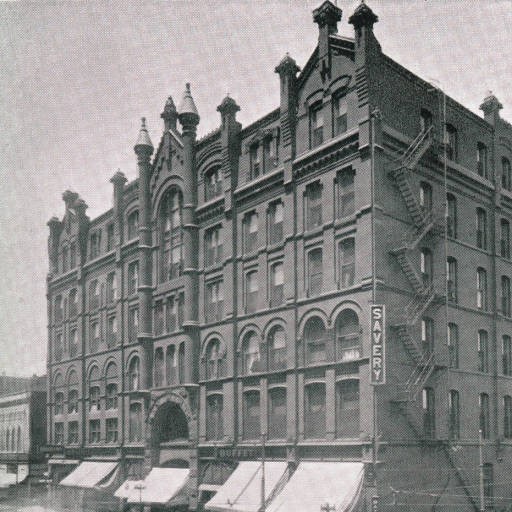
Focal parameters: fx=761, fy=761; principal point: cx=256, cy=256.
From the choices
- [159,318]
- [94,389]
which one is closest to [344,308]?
[159,318]

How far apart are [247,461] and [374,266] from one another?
13.0 meters

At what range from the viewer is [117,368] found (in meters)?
52.8

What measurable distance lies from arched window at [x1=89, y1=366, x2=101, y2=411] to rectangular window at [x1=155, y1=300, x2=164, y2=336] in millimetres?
9987

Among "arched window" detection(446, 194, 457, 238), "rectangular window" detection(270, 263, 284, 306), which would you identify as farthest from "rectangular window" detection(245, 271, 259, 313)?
"arched window" detection(446, 194, 457, 238)

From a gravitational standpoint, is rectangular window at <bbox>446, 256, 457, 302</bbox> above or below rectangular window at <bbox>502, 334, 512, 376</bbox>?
above

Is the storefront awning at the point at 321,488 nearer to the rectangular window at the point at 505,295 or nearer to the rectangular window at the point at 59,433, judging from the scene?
the rectangular window at the point at 505,295

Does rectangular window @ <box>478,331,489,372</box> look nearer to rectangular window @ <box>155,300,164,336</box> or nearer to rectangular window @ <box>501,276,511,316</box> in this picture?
rectangular window @ <box>501,276,511,316</box>

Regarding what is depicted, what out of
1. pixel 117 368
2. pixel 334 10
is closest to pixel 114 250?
pixel 117 368

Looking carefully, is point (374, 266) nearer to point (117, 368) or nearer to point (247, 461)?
point (247, 461)

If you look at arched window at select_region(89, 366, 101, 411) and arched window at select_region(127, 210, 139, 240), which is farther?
arched window at select_region(89, 366, 101, 411)

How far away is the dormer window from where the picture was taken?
41125 mm

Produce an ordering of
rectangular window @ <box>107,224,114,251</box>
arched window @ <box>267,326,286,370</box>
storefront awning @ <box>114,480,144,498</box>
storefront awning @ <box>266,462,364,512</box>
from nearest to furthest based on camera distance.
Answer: storefront awning @ <box>266,462,364,512</box>, arched window @ <box>267,326,286,370</box>, storefront awning @ <box>114,480,144,498</box>, rectangular window @ <box>107,224,114,251</box>

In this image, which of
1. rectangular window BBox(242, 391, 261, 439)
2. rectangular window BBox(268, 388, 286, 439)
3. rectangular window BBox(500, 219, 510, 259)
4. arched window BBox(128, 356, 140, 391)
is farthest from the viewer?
arched window BBox(128, 356, 140, 391)

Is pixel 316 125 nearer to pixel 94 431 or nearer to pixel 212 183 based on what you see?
pixel 212 183
